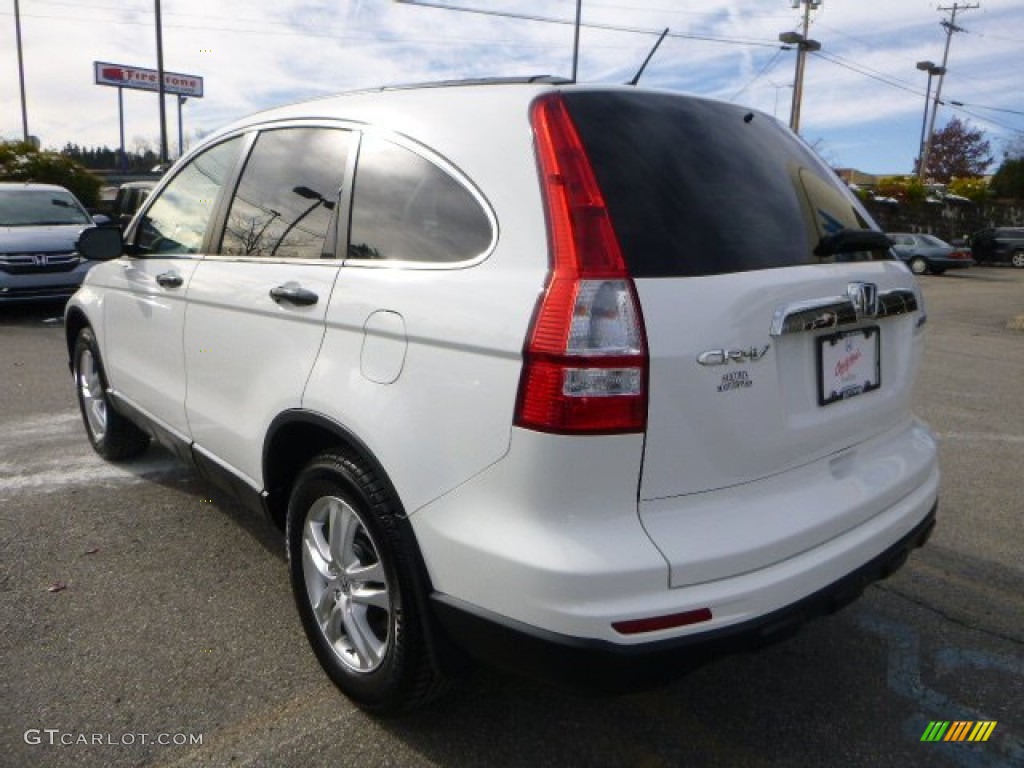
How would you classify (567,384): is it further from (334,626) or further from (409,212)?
(334,626)

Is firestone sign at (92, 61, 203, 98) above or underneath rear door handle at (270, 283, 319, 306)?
above

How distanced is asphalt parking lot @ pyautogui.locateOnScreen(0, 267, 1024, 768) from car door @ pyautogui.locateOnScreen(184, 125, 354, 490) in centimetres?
60

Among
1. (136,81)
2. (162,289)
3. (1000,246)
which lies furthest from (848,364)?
(136,81)

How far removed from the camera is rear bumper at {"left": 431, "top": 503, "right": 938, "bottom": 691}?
1890mm

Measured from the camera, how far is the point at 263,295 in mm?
2820

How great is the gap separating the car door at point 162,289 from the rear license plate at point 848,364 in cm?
234

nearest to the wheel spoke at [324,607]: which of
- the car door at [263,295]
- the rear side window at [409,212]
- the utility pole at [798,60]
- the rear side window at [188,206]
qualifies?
the car door at [263,295]

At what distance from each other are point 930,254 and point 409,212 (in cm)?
2908

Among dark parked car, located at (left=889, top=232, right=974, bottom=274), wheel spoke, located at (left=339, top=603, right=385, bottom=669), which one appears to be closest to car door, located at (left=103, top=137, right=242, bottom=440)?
wheel spoke, located at (left=339, top=603, right=385, bottom=669)

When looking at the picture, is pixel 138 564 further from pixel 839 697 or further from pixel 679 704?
pixel 839 697

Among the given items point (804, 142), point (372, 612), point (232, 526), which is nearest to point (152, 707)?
point (372, 612)

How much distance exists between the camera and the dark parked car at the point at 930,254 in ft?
89.4

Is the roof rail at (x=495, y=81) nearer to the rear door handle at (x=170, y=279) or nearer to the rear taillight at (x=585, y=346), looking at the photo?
the rear taillight at (x=585, y=346)

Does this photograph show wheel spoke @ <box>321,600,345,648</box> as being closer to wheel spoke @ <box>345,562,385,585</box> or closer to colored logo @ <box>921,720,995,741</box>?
wheel spoke @ <box>345,562,385,585</box>
